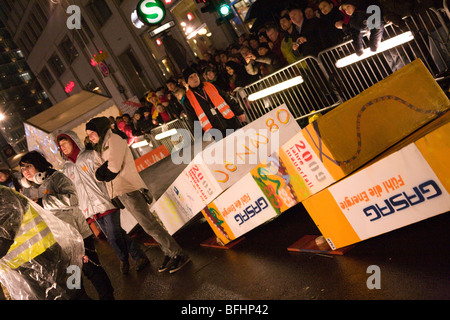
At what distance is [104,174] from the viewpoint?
4.82 metres

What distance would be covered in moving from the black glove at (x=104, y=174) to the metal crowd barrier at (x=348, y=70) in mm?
3321

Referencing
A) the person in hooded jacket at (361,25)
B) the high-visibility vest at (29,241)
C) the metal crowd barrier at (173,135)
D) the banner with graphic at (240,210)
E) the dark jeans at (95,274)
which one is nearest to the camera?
the high-visibility vest at (29,241)

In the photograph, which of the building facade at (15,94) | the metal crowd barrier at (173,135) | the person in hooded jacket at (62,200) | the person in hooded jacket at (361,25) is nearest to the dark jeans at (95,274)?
the person in hooded jacket at (62,200)

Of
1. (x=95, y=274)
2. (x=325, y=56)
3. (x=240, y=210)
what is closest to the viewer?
(x=95, y=274)

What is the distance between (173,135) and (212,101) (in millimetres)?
4814

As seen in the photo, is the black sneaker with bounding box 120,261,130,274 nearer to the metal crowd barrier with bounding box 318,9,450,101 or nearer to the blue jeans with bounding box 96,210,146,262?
the blue jeans with bounding box 96,210,146,262

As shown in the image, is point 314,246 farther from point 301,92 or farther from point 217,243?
point 301,92

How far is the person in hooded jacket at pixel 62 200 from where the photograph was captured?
3.88 meters

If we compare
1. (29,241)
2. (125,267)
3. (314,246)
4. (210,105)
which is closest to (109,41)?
(210,105)

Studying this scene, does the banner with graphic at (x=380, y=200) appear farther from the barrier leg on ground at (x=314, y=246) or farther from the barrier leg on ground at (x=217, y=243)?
the barrier leg on ground at (x=217, y=243)

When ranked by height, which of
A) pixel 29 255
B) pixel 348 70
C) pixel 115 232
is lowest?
pixel 115 232

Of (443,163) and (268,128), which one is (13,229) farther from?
(443,163)

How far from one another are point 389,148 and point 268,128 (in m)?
1.55
